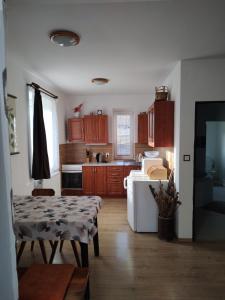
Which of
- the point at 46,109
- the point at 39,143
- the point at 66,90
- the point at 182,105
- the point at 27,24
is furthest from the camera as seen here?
the point at 66,90

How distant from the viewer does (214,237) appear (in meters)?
3.02

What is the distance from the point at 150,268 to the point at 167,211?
846mm

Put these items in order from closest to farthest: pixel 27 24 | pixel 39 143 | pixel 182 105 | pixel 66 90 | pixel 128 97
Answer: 1. pixel 27 24
2. pixel 182 105
3. pixel 39 143
4. pixel 66 90
5. pixel 128 97

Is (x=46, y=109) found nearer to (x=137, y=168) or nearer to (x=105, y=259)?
(x=137, y=168)

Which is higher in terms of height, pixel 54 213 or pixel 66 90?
pixel 66 90

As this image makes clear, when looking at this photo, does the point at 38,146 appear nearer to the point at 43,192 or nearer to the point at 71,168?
the point at 43,192

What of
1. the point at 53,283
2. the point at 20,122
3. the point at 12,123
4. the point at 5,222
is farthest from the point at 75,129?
the point at 5,222

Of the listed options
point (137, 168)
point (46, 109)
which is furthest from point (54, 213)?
point (137, 168)

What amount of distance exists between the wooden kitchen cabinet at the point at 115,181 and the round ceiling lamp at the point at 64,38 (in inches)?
122

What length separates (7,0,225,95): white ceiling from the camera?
1.67 metres

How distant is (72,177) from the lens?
16.4 feet

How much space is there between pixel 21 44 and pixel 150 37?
1390mm

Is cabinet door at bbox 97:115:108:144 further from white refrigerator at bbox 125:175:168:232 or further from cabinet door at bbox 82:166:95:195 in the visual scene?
white refrigerator at bbox 125:175:168:232

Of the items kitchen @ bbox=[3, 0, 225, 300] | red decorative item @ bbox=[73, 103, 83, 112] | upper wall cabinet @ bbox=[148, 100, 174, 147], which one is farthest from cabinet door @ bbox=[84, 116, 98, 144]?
upper wall cabinet @ bbox=[148, 100, 174, 147]
